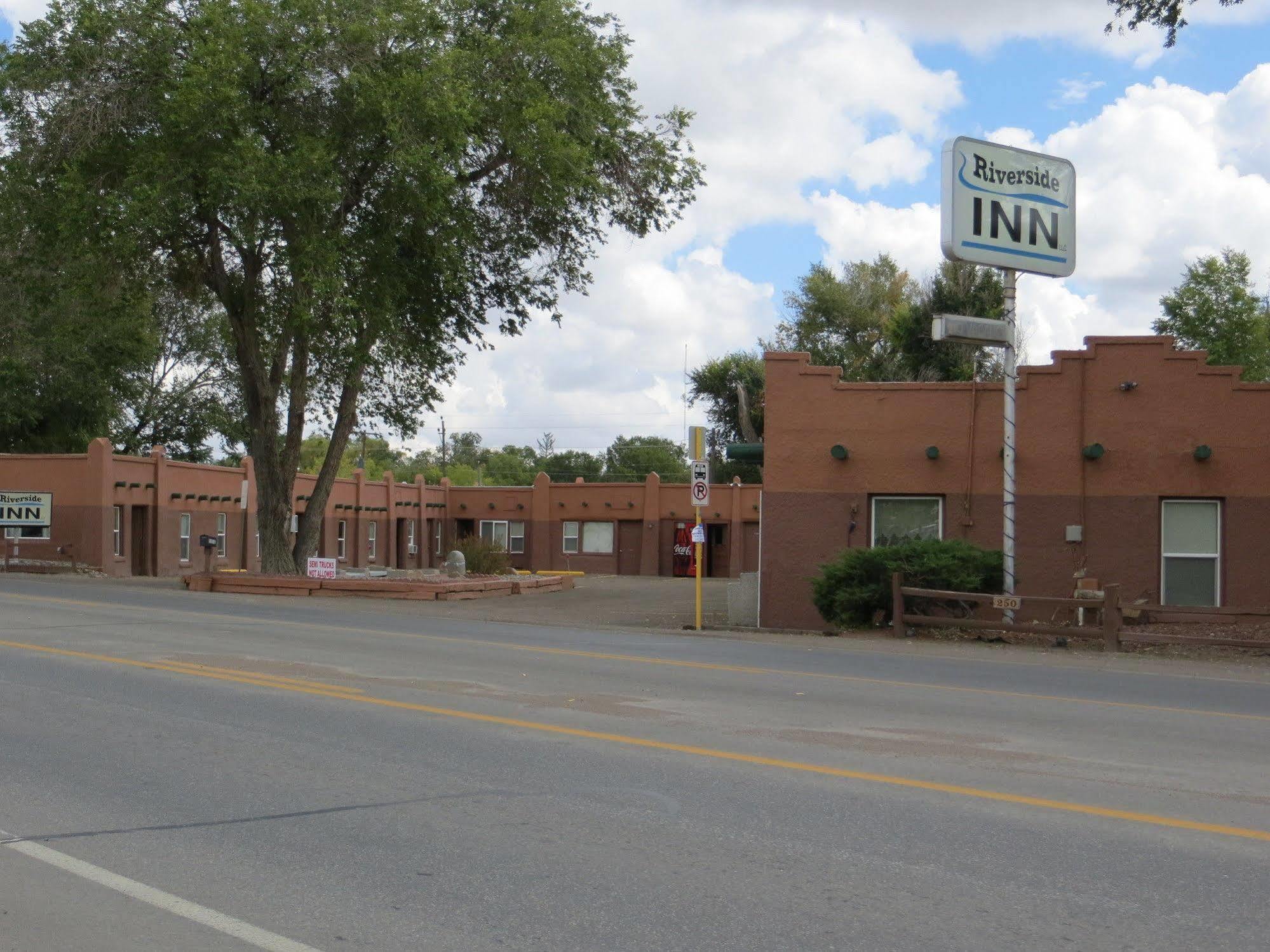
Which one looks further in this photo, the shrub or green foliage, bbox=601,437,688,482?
green foliage, bbox=601,437,688,482

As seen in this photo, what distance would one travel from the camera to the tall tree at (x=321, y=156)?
2684 centimetres

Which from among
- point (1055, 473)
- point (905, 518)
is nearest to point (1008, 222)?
point (1055, 473)

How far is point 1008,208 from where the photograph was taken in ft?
71.8

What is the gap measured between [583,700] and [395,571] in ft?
118

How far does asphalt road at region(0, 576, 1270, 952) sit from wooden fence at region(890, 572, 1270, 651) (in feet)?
10.9

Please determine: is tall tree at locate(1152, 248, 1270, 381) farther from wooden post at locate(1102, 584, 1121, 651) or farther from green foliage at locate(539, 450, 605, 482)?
green foliage at locate(539, 450, 605, 482)

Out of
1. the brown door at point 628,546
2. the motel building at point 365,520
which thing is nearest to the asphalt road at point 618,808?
the motel building at point 365,520

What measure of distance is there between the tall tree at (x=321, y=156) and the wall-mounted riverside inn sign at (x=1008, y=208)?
10.1 meters

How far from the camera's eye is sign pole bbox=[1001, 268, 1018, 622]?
2052 cm

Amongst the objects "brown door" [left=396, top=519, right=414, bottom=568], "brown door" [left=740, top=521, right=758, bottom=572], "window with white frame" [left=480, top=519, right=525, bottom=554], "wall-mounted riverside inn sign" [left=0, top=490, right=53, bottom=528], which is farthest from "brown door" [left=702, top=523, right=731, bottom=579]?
"wall-mounted riverside inn sign" [left=0, top=490, right=53, bottom=528]

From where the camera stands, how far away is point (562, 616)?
25.7 m

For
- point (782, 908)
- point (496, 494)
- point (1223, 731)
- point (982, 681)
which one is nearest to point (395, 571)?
point (496, 494)

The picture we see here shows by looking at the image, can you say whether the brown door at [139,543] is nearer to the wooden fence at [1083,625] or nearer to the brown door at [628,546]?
the brown door at [628,546]

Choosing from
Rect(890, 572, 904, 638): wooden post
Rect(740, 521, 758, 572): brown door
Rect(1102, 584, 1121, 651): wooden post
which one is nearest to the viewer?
Rect(1102, 584, 1121, 651): wooden post
